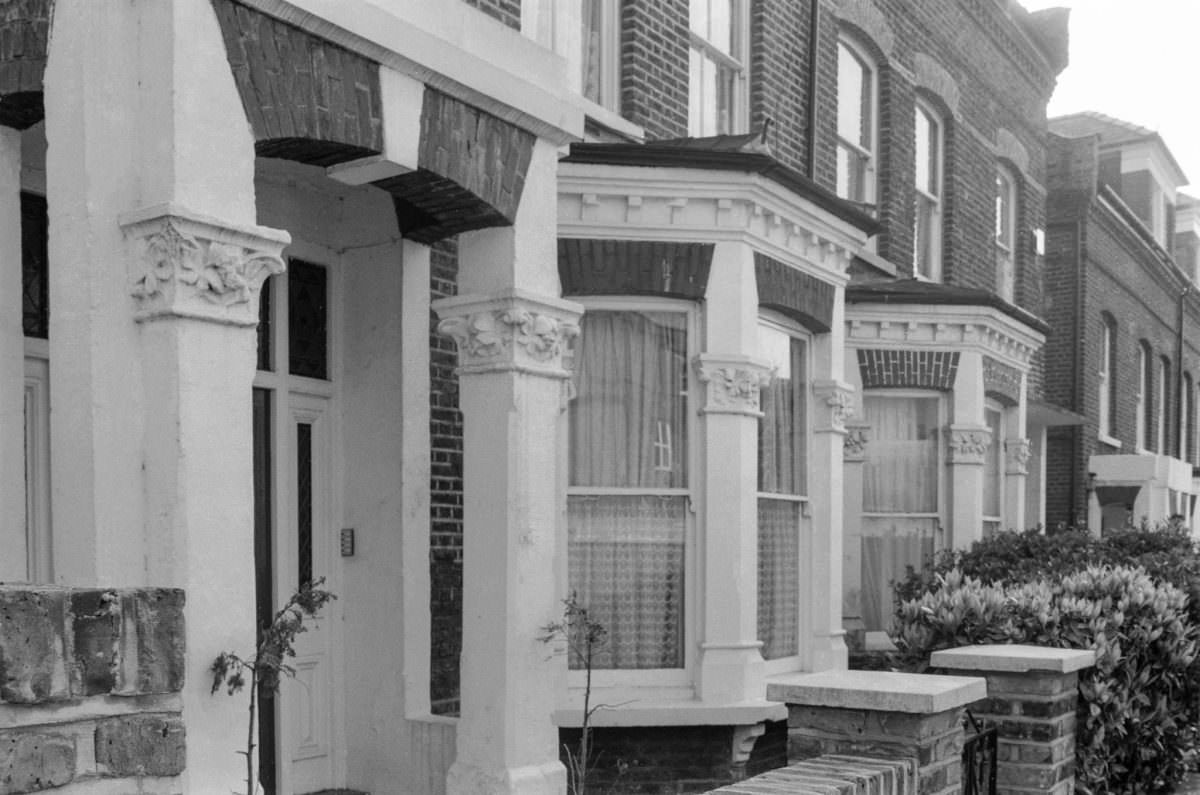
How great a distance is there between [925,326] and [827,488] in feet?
10.6

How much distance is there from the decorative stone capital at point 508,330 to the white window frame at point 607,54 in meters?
3.51

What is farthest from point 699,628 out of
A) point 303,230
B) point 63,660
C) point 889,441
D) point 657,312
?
point 63,660

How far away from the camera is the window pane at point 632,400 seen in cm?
836

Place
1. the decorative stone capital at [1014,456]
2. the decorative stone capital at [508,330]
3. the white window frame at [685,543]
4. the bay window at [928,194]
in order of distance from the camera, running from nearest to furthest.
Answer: the decorative stone capital at [508,330], the white window frame at [685,543], the decorative stone capital at [1014,456], the bay window at [928,194]

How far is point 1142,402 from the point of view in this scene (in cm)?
2578

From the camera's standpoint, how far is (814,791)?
3939 millimetres

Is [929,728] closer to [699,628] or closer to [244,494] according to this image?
[244,494]

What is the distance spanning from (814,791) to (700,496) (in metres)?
4.41

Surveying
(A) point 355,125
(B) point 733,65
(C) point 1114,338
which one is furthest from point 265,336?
(C) point 1114,338

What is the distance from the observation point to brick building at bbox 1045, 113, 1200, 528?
2138cm

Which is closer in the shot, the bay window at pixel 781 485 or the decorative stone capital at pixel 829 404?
the bay window at pixel 781 485

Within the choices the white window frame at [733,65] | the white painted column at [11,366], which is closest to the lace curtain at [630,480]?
the white window frame at [733,65]

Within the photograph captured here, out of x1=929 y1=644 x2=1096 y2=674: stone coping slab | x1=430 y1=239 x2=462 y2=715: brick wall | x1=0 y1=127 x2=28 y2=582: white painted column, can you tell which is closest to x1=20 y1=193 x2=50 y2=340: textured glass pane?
x1=0 y1=127 x2=28 y2=582: white painted column

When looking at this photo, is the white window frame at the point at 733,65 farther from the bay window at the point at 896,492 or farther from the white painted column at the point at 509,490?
the white painted column at the point at 509,490
